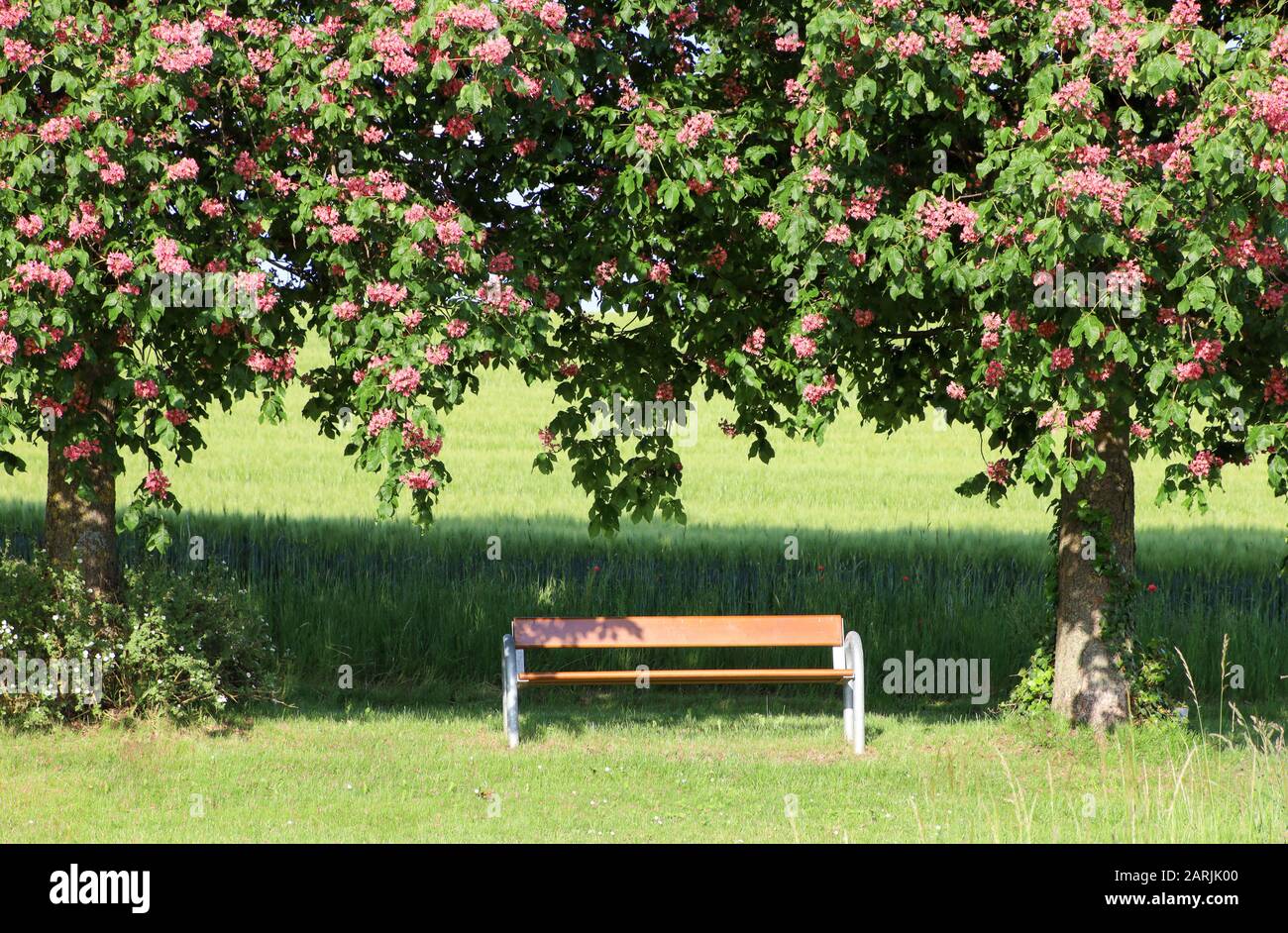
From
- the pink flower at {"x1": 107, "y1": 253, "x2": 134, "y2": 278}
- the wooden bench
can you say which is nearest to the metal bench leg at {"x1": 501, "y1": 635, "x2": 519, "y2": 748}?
the wooden bench

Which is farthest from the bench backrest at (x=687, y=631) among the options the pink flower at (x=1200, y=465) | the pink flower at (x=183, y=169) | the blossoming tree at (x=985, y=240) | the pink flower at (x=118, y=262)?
the pink flower at (x=183, y=169)

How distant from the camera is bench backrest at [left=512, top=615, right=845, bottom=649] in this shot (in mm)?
10523

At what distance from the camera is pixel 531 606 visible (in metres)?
14.5

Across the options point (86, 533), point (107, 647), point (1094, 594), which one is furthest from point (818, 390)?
point (86, 533)

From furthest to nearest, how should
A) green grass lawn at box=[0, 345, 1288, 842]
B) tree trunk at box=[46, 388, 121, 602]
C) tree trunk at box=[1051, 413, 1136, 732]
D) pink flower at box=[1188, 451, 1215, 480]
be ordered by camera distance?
tree trunk at box=[46, 388, 121, 602] → tree trunk at box=[1051, 413, 1136, 732] → green grass lawn at box=[0, 345, 1288, 842] → pink flower at box=[1188, 451, 1215, 480]

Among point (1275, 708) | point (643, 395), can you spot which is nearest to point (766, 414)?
point (643, 395)

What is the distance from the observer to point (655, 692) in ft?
43.9

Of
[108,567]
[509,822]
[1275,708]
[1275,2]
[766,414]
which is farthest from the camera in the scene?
[1275,708]

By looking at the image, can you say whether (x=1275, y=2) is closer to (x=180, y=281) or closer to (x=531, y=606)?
(x=180, y=281)

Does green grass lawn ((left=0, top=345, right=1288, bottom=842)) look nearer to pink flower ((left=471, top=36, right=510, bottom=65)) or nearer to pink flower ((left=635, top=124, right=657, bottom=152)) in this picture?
pink flower ((left=635, top=124, right=657, bottom=152))

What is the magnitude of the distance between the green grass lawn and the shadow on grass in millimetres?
39

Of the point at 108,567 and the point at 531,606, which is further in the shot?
the point at 531,606

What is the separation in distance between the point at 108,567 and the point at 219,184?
350 centimetres

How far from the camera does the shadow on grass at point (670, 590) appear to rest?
13797mm
